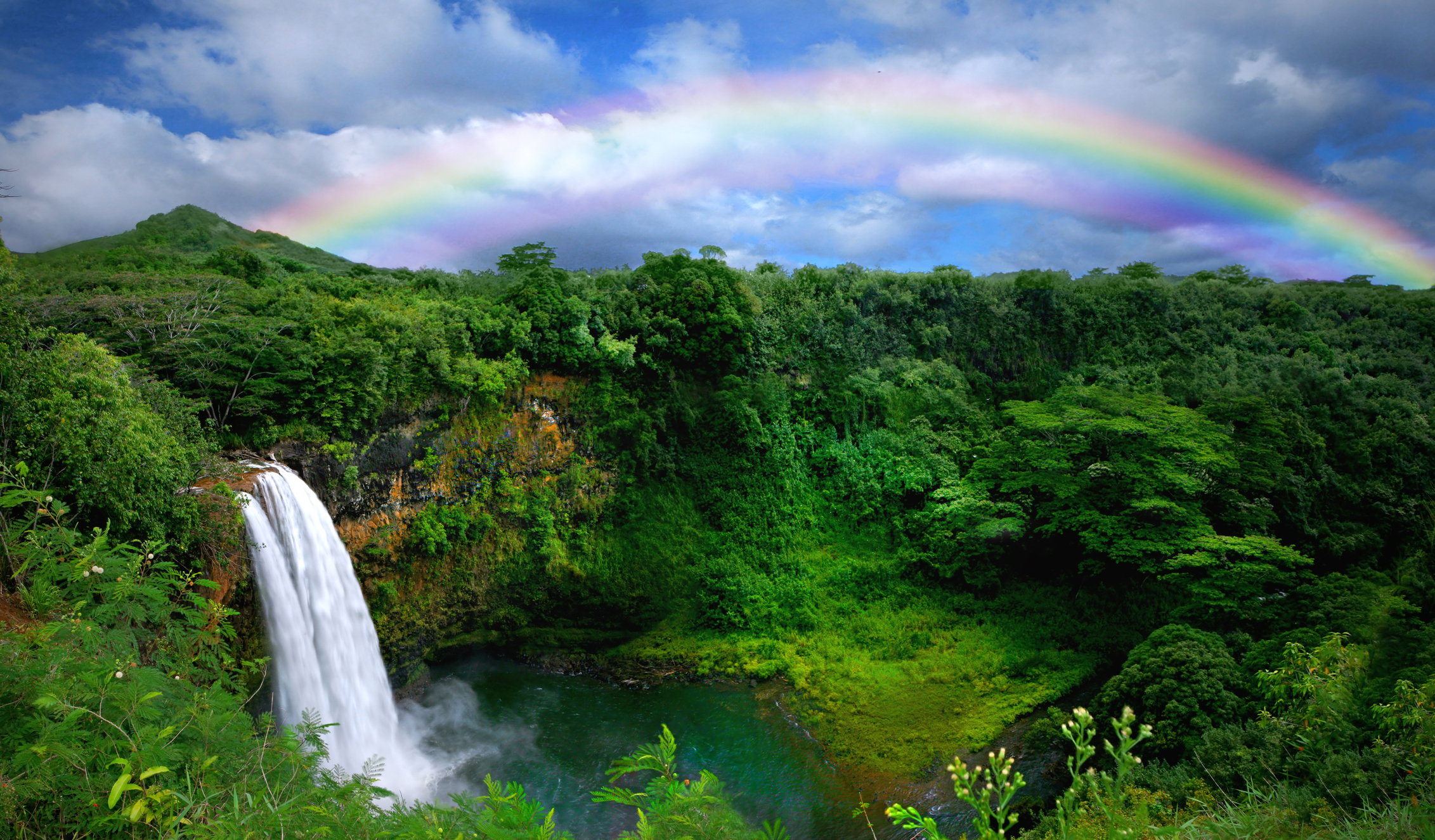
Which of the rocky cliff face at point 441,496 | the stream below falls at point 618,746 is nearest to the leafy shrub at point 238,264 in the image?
the rocky cliff face at point 441,496

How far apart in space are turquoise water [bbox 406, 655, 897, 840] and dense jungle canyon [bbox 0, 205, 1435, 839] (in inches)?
7.4

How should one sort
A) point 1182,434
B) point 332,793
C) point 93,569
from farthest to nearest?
point 1182,434
point 93,569
point 332,793

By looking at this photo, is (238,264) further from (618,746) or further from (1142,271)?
(1142,271)

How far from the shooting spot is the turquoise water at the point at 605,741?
1011 centimetres

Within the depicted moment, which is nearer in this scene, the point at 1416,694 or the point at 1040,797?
the point at 1416,694

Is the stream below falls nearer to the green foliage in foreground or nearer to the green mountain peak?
the green foliage in foreground

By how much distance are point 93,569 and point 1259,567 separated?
15352mm

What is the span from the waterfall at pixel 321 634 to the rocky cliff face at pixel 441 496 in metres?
0.80

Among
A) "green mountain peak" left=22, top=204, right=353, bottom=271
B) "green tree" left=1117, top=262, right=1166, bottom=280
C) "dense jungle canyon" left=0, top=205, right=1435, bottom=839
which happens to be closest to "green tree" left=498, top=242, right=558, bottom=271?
"dense jungle canyon" left=0, top=205, right=1435, bottom=839

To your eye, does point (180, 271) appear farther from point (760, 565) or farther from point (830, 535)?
point (830, 535)

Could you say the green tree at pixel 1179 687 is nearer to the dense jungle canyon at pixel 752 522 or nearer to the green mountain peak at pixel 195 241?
the dense jungle canyon at pixel 752 522

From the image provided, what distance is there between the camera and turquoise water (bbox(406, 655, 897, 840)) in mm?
10109

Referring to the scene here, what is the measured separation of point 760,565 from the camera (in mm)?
15836

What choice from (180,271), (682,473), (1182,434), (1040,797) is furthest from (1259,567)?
(180,271)
